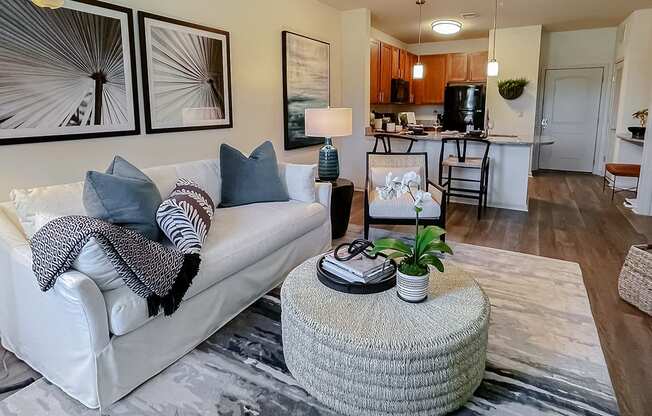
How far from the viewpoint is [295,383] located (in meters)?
1.92

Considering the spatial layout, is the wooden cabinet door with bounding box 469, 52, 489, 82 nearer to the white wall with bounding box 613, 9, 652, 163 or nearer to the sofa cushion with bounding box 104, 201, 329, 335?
the white wall with bounding box 613, 9, 652, 163

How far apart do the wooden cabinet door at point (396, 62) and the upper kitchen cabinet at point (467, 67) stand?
43.2 inches

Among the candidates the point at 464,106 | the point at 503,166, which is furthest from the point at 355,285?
the point at 464,106

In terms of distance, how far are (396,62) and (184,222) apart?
5.94 metres

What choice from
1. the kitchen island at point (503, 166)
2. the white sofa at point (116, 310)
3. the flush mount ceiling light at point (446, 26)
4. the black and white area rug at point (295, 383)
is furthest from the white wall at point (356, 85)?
the black and white area rug at point (295, 383)

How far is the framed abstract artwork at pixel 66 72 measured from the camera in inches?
93.2

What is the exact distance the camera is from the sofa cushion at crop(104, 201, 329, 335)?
1772mm

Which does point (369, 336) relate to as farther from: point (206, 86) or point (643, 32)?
point (643, 32)

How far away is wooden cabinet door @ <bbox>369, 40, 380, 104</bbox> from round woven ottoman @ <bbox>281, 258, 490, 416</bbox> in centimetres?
487

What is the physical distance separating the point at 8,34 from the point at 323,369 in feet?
7.98

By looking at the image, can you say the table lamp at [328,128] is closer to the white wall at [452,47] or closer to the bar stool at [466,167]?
the bar stool at [466,167]

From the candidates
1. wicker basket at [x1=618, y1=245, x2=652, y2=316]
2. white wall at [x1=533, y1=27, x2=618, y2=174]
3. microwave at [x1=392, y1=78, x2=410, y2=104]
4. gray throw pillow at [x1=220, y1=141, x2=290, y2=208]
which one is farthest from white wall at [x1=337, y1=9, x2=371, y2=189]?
white wall at [x1=533, y1=27, x2=618, y2=174]

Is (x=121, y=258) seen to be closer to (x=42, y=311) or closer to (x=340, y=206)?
(x=42, y=311)

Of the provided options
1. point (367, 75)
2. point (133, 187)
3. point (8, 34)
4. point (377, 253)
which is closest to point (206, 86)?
point (8, 34)
